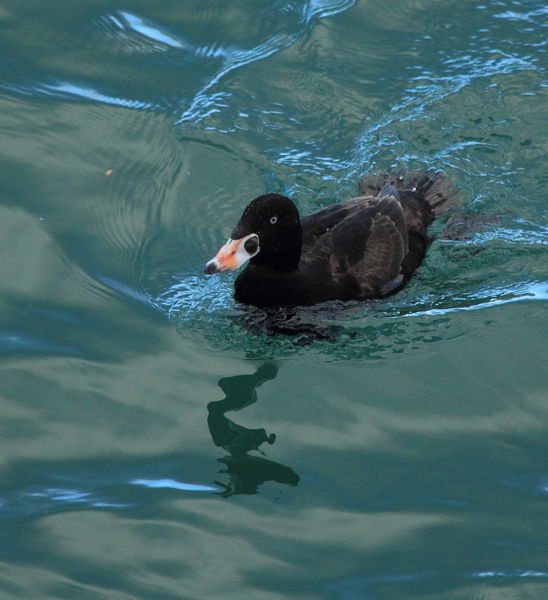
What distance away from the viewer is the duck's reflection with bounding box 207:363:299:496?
4887 millimetres

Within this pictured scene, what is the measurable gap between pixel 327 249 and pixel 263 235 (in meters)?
0.61

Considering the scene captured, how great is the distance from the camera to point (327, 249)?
20.3 ft

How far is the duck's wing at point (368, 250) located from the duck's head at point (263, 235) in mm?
355

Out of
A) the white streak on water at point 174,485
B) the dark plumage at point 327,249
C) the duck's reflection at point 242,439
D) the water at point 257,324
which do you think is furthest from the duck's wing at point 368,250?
the white streak on water at point 174,485

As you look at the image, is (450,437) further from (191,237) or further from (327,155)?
(327,155)

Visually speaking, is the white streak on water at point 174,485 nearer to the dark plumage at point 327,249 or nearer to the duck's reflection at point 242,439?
the duck's reflection at point 242,439

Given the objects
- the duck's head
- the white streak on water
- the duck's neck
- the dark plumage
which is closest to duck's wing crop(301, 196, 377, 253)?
the dark plumage

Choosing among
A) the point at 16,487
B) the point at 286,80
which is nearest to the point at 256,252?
the point at 16,487

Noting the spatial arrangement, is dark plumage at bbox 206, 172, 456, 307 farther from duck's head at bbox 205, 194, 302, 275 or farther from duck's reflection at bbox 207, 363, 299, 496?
duck's reflection at bbox 207, 363, 299, 496

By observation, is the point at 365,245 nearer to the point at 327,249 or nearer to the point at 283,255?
the point at 327,249

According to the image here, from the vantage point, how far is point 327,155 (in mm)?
7363

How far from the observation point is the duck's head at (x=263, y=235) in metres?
5.62

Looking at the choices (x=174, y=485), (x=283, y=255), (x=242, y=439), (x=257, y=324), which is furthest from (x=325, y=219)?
(x=174, y=485)

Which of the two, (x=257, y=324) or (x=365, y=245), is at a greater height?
(x=365, y=245)
